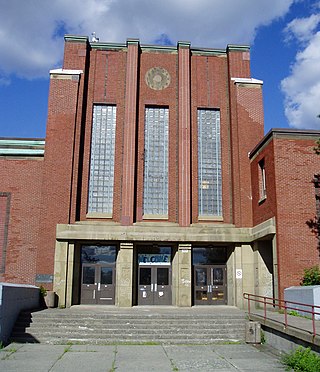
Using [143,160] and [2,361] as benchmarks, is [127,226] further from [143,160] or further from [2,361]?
[2,361]

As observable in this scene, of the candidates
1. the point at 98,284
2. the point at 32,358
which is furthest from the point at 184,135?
the point at 32,358

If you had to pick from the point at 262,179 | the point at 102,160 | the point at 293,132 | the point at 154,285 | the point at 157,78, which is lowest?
the point at 154,285

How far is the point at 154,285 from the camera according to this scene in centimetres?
2438

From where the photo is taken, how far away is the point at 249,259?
23.8 metres

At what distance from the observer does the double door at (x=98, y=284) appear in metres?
23.9

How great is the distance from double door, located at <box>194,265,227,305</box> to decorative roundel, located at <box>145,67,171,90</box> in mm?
11459

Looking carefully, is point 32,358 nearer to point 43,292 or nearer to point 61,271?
point 43,292

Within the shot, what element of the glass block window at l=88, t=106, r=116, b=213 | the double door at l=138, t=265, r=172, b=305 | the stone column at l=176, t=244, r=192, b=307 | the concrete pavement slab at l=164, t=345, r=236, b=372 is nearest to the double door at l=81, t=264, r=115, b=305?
the double door at l=138, t=265, r=172, b=305

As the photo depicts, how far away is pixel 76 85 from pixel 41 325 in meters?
14.6

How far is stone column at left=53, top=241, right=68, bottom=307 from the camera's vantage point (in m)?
22.3

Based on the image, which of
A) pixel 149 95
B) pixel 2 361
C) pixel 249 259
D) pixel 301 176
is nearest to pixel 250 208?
pixel 249 259

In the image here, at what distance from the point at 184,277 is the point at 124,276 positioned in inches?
131

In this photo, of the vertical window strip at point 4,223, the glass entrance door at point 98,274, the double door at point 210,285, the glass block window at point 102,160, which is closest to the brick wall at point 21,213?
the vertical window strip at point 4,223

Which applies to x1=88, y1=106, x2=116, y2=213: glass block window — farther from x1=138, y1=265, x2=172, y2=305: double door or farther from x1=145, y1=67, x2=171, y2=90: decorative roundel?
x1=138, y1=265, x2=172, y2=305: double door
